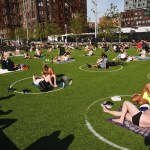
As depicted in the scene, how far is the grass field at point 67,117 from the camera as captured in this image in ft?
26.0

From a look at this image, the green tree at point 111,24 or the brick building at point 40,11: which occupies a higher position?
the brick building at point 40,11

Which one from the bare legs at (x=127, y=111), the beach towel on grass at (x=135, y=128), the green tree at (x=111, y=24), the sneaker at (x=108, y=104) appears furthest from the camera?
the green tree at (x=111, y=24)

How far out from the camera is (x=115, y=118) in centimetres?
964

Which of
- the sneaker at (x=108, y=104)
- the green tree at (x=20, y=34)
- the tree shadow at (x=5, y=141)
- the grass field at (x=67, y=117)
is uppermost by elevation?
the green tree at (x=20, y=34)

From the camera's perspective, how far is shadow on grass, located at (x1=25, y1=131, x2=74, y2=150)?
25.3ft

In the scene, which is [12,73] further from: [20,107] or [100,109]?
[100,109]

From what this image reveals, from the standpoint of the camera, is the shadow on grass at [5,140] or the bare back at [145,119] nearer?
the shadow on grass at [5,140]

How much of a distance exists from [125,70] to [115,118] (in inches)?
464

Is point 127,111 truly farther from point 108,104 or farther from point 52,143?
point 52,143

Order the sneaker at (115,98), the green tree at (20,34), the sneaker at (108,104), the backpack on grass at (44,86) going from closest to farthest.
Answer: the sneaker at (108,104) → the sneaker at (115,98) → the backpack on grass at (44,86) → the green tree at (20,34)

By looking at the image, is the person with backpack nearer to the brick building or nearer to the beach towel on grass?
the beach towel on grass

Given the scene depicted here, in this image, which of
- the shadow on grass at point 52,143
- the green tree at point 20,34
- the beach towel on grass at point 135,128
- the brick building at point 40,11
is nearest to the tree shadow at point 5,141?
the shadow on grass at point 52,143

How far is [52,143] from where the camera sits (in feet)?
26.1

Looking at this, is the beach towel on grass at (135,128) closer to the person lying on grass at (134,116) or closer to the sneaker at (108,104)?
the person lying on grass at (134,116)
